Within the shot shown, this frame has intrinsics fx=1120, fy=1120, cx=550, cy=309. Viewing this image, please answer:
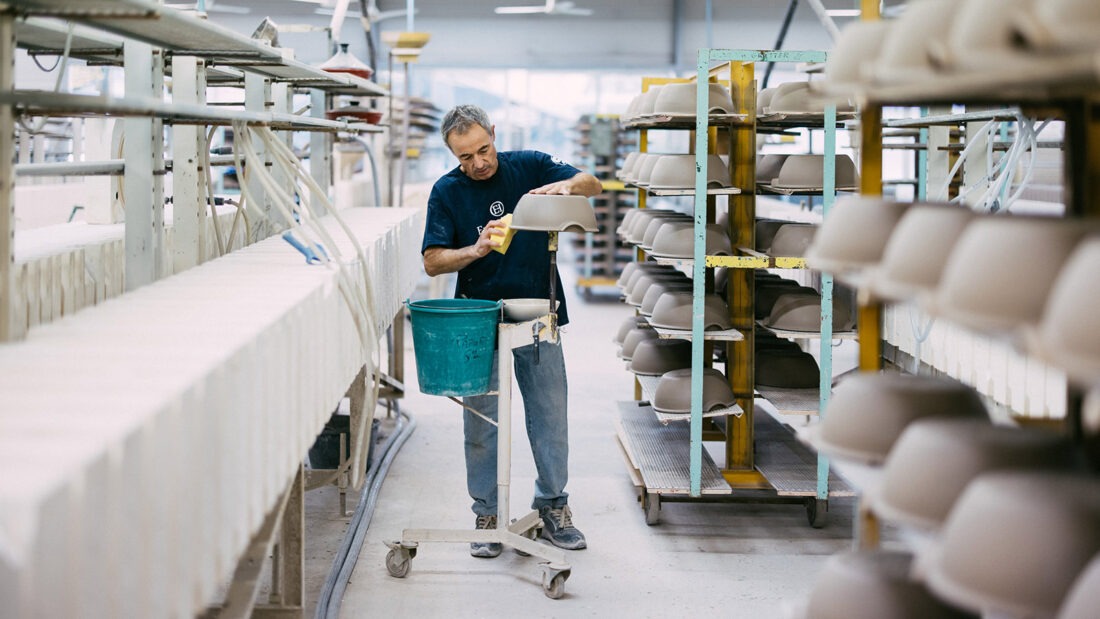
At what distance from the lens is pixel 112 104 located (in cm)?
203

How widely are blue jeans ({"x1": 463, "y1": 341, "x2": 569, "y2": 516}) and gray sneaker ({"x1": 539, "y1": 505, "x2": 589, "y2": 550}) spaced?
0.04 meters

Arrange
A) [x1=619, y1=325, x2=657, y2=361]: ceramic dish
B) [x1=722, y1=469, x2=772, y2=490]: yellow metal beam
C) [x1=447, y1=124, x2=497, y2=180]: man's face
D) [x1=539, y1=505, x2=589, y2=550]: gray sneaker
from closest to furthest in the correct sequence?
[x1=447, y1=124, x2=497, y2=180]: man's face → [x1=539, y1=505, x2=589, y2=550]: gray sneaker → [x1=722, y1=469, x2=772, y2=490]: yellow metal beam → [x1=619, y1=325, x2=657, y2=361]: ceramic dish

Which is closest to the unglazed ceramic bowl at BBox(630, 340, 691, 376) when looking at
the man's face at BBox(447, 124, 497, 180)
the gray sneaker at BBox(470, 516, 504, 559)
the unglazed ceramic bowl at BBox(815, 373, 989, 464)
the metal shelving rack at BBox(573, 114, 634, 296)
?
the gray sneaker at BBox(470, 516, 504, 559)

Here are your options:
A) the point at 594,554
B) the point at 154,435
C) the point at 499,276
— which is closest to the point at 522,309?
the point at 499,276

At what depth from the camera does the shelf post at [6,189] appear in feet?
6.93

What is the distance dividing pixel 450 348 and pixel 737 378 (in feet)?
5.24

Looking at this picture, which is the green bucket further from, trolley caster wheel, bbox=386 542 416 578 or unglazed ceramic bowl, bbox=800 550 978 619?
unglazed ceramic bowl, bbox=800 550 978 619

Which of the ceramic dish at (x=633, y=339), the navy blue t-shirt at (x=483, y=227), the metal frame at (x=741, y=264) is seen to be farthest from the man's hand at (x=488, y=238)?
the ceramic dish at (x=633, y=339)

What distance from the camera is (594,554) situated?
13.6 feet

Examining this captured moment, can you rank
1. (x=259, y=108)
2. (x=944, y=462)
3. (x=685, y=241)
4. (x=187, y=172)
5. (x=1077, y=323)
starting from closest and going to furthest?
1. (x=1077, y=323)
2. (x=944, y=462)
3. (x=187, y=172)
4. (x=685, y=241)
5. (x=259, y=108)

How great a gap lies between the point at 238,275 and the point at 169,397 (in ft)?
4.78

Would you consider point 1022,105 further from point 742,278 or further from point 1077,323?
point 742,278

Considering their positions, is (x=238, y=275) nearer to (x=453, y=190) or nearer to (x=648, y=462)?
(x=453, y=190)

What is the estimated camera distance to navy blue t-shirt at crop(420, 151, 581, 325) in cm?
409
